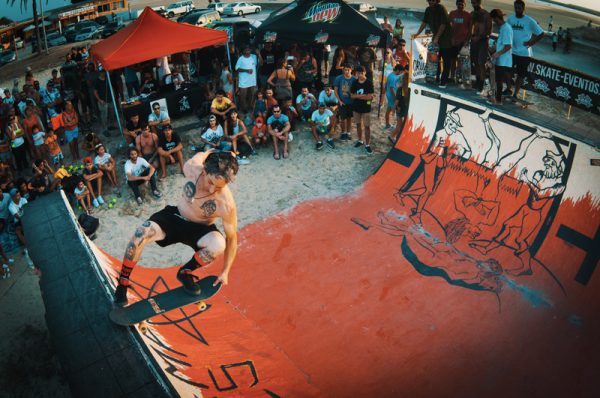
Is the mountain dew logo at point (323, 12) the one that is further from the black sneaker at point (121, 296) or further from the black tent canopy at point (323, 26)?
the black sneaker at point (121, 296)

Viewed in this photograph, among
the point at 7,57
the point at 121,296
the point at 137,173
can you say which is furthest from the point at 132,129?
the point at 7,57

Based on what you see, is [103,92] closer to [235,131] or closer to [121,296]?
[235,131]

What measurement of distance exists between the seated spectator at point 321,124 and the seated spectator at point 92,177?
15.7 feet

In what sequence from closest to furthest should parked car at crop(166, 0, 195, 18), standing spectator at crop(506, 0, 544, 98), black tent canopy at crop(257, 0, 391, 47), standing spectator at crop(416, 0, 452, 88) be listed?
1. standing spectator at crop(506, 0, 544, 98)
2. standing spectator at crop(416, 0, 452, 88)
3. black tent canopy at crop(257, 0, 391, 47)
4. parked car at crop(166, 0, 195, 18)

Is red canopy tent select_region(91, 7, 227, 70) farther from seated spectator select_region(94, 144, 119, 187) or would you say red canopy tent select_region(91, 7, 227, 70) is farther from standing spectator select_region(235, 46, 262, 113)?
seated spectator select_region(94, 144, 119, 187)

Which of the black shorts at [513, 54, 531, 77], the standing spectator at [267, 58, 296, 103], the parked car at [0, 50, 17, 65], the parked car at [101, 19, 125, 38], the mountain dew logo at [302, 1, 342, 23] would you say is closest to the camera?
the black shorts at [513, 54, 531, 77]

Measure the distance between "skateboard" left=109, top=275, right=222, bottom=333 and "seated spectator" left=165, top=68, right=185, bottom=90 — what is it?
29.7ft

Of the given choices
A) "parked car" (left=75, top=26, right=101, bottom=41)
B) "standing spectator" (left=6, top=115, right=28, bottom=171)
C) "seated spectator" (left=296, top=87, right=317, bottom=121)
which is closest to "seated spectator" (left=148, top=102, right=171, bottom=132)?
"standing spectator" (left=6, top=115, right=28, bottom=171)

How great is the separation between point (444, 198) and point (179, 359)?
556 cm

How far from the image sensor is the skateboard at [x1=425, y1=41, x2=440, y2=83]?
1020 centimetres

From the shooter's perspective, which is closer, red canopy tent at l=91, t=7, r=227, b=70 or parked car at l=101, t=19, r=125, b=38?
red canopy tent at l=91, t=7, r=227, b=70

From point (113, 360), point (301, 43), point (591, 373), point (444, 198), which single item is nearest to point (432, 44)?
point (444, 198)

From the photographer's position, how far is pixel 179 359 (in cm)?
535

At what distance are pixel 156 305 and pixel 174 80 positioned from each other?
9423 mm
